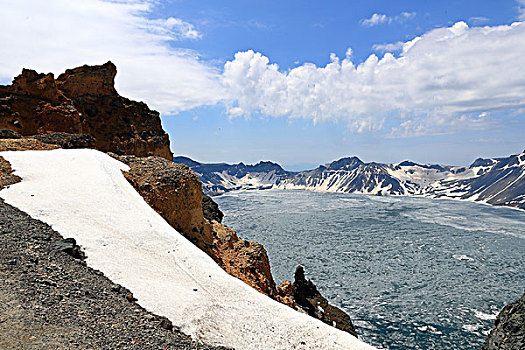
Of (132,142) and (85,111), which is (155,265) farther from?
(85,111)

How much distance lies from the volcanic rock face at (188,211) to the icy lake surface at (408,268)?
1712 cm

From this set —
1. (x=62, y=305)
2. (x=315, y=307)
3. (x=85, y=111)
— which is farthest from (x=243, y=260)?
(x=85, y=111)

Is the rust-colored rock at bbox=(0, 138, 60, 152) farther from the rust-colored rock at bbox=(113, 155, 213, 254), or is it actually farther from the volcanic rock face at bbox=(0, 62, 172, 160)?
the volcanic rock face at bbox=(0, 62, 172, 160)

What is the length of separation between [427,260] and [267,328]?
55553 millimetres

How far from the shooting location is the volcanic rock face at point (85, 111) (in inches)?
914

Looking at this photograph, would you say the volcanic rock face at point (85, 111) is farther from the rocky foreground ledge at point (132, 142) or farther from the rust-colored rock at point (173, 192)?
the rust-colored rock at point (173, 192)

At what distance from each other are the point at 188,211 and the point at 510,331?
1275 centimetres

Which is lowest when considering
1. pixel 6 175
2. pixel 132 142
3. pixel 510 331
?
pixel 510 331

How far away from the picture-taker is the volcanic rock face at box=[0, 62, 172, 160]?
2322 centimetres

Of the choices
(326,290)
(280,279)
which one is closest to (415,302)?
(326,290)

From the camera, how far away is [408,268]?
5119 cm

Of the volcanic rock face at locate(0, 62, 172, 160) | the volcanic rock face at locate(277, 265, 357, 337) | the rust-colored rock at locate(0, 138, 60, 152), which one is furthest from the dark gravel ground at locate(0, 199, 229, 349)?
the volcanic rock face at locate(277, 265, 357, 337)

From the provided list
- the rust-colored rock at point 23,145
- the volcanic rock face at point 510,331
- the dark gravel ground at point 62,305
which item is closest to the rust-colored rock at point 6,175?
the rust-colored rock at point 23,145

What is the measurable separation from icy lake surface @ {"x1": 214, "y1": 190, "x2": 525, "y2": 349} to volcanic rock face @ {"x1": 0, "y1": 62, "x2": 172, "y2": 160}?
83.0 feet
